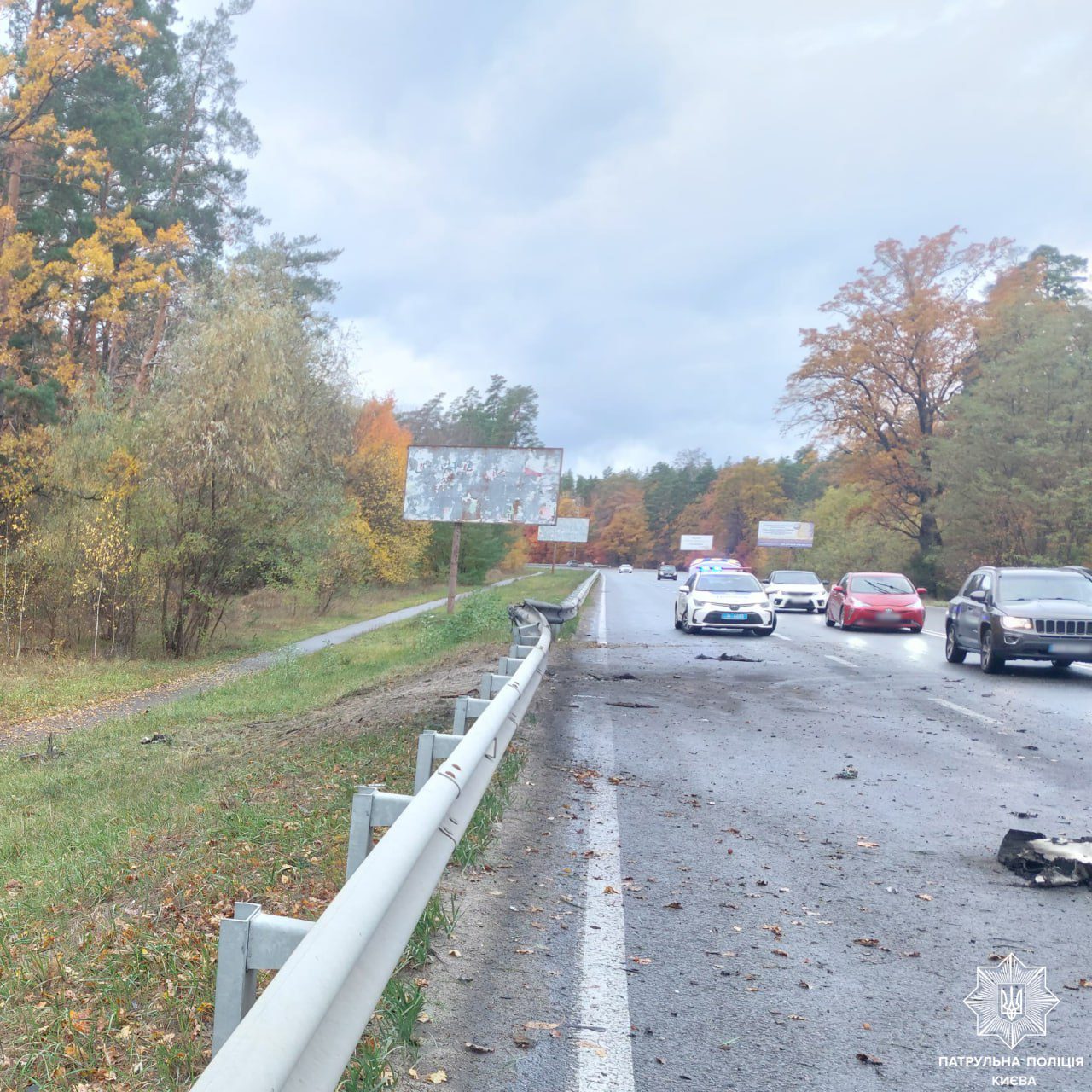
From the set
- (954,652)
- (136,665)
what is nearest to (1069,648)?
(954,652)

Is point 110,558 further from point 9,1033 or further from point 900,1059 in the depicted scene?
point 900,1059

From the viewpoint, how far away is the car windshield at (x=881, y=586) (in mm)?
25031

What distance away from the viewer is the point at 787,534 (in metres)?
84.1

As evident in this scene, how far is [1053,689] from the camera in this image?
44.2 feet

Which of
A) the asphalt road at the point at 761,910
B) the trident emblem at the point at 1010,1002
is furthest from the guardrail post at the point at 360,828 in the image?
the trident emblem at the point at 1010,1002

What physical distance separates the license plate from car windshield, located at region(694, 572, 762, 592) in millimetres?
9466

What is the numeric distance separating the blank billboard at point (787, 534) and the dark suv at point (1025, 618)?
6787 cm

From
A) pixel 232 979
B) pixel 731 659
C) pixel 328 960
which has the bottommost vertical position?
pixel 731 659

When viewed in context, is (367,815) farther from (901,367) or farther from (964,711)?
(901,367)

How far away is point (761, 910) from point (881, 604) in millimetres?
21375

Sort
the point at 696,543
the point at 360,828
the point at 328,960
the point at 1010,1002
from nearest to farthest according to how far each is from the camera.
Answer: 1. the point at 328,960
2. the point at 360,828
3. the point at 1010,1002
4. the point at 696,543

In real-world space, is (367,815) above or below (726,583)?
below

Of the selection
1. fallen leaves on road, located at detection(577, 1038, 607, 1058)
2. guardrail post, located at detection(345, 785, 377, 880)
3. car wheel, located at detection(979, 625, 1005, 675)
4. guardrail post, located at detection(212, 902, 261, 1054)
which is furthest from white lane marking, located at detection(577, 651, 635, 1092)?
car wheel, located at detection(979, 625, 1005, 675)

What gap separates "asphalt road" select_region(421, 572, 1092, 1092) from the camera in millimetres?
3240
